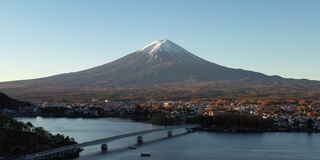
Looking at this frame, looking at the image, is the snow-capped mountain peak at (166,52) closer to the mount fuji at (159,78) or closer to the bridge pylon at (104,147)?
the mount fuji at (159,78)

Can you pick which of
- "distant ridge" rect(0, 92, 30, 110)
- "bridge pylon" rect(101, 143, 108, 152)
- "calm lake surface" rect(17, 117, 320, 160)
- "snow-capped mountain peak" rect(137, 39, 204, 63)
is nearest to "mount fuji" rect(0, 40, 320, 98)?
"snow-capped mountain peak" rect(137, 39, 204, 63)

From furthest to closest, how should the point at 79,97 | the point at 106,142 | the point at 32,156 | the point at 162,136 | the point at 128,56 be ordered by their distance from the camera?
1. the point at 128,56
2. the point at 79,97
3. the point at 162,136
4. the point at 106,142
5. the point at 32,156

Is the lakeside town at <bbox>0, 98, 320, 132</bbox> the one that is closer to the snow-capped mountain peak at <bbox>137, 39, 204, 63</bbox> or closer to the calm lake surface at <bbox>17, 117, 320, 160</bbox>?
the calm lake surface at <bbox>17, 117, 320, 160</bbox>

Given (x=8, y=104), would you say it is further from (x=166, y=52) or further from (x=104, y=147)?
(x=166, y=52)

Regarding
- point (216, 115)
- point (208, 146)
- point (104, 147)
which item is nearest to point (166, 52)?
point (216, 115)

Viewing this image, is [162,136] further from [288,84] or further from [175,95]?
[288,84]

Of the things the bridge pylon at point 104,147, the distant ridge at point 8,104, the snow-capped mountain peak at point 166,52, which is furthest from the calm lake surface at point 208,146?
the snow-capped mountain peak at point 166,52

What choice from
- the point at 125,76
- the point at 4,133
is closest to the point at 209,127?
the point at 4,133
